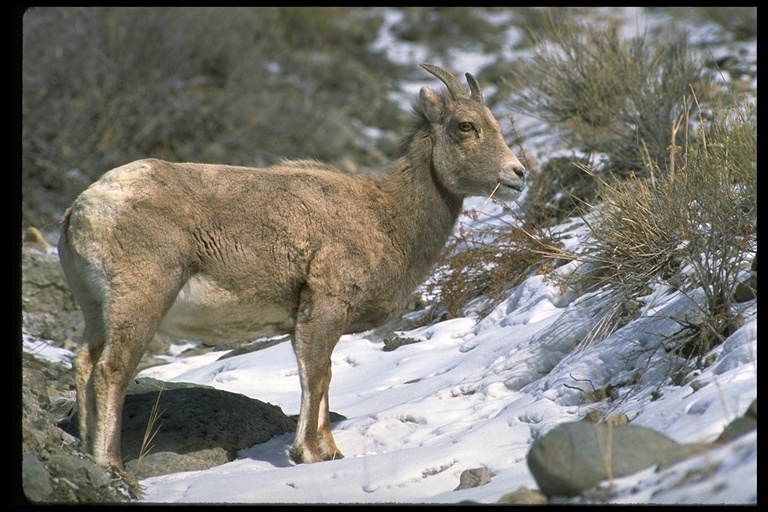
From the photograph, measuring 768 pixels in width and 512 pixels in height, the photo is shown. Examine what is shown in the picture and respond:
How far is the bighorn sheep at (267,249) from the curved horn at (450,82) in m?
0.01

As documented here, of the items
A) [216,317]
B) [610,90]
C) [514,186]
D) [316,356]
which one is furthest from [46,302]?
[610,90]

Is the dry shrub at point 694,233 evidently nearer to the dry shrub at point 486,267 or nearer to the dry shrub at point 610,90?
the dry shrub at point 486,267

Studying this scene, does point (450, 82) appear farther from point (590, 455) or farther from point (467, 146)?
point (590, 455)

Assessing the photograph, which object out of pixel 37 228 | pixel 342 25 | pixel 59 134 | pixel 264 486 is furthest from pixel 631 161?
pixel 342 25

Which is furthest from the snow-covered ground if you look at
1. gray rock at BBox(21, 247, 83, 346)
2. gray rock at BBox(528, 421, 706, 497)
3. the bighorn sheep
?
gray rock at BBox(21, 247, 83, 346)

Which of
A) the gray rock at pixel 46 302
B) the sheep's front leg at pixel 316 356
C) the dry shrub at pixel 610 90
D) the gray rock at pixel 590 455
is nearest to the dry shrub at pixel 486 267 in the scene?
the dry shrub at pixel 610 90

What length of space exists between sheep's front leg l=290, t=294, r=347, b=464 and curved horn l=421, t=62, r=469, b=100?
77.5 inches

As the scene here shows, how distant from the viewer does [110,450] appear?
580 centimetres

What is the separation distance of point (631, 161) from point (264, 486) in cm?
612

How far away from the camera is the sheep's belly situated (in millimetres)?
6164

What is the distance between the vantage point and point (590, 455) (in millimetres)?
3990

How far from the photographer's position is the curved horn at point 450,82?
7074 mm

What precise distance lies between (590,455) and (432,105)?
3.81m

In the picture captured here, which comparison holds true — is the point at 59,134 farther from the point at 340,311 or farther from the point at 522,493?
the point at 522,493
